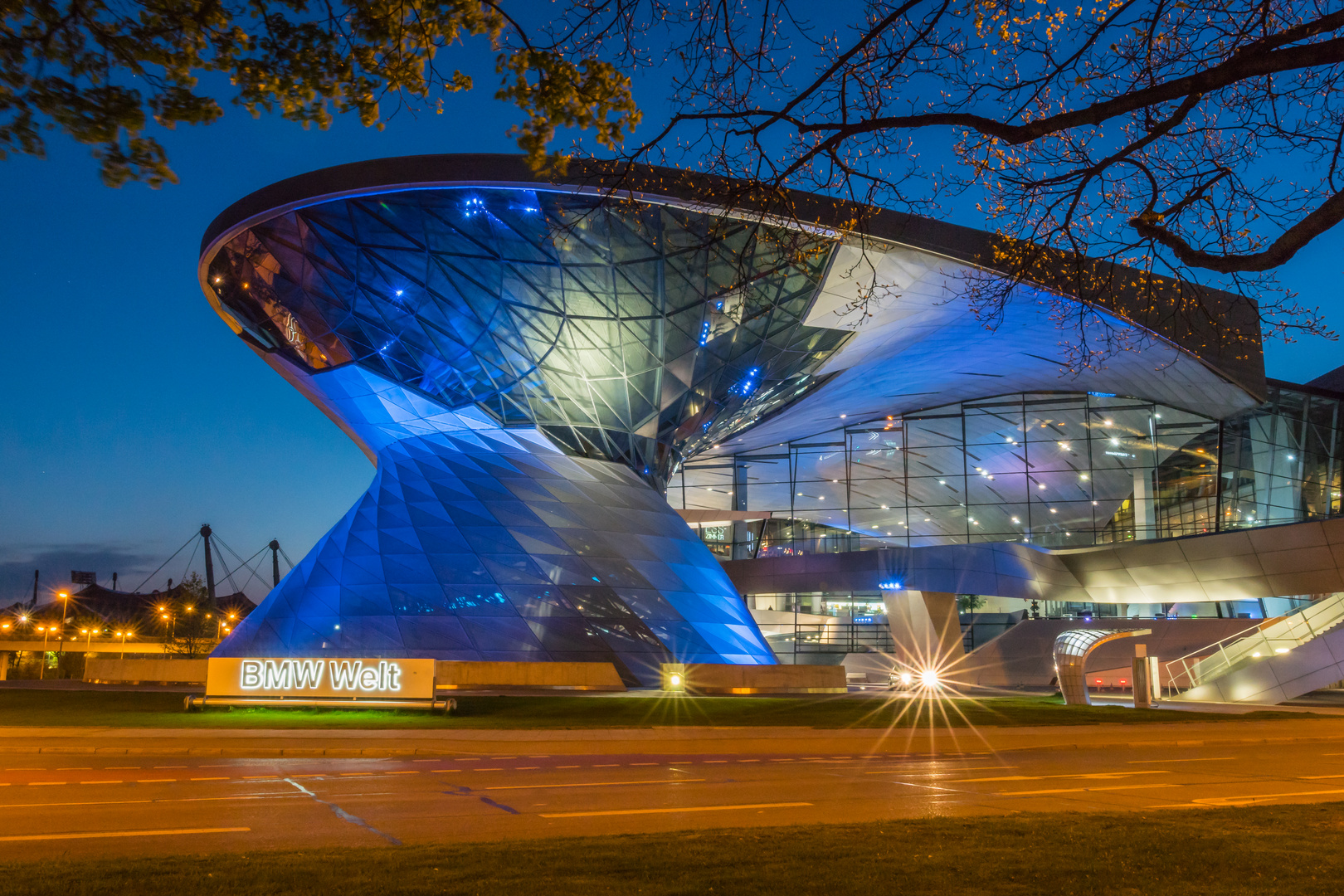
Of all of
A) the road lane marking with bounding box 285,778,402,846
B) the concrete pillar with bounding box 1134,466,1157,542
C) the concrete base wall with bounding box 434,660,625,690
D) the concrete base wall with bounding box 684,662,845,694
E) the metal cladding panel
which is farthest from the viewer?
the concrete pillar with bounding box 1134,466,1157,542

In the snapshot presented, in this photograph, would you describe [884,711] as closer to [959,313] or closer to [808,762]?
[808,762]

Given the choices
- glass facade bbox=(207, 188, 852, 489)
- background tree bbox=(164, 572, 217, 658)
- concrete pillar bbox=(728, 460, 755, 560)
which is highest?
glass facade bbox=(207, 188, 852, 489)

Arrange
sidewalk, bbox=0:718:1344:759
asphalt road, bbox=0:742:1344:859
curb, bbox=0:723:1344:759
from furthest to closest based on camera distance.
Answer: sidewalk, bbox=0:718:1344:759
curb, bbox=0:723:1344:759
asphalt road, bbox=0:742:1344:859

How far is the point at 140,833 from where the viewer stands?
7160 mm

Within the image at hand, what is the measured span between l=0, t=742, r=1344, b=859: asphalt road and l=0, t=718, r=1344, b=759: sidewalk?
0.70 m

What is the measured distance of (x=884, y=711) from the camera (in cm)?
2208

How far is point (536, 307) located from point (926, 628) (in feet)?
72.5

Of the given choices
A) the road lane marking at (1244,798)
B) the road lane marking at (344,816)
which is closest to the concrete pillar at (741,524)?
the road lane marking at (1244,798)

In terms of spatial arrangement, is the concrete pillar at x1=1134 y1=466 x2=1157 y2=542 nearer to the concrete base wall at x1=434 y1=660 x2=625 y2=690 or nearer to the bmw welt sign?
the concrete base wall at x1=434 y1=660 x2=625 y2=690

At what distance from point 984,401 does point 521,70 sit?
46513 mm

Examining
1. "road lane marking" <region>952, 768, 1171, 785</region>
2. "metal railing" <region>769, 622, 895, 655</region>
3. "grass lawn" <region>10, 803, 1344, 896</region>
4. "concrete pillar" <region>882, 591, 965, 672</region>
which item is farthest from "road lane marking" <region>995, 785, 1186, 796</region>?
"metal railing" <region>769, 622, 895, 655</region>

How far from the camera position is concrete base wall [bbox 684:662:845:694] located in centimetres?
2595

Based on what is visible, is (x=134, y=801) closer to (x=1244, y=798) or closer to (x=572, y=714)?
(x=572, y=714)

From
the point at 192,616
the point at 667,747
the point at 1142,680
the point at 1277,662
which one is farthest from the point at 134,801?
the point at 192,616
